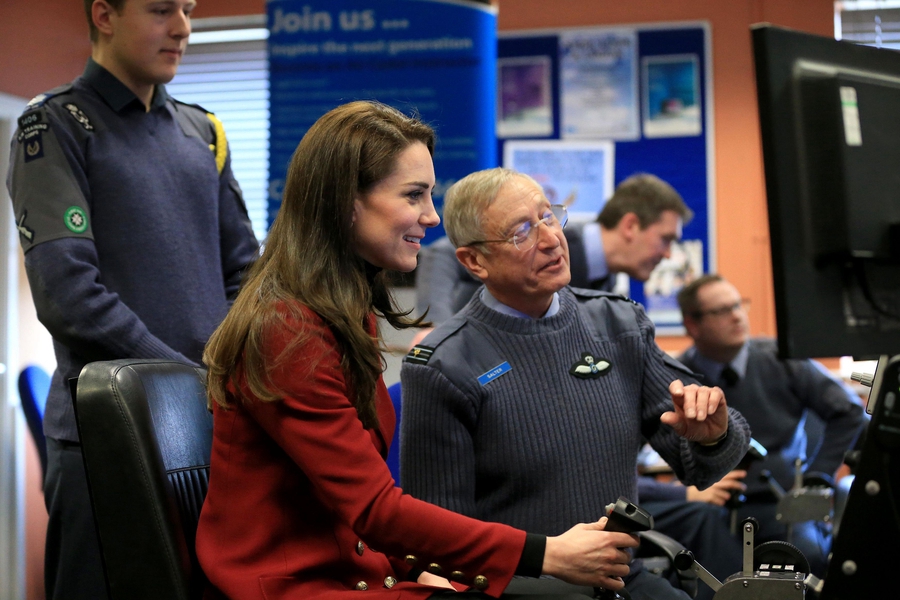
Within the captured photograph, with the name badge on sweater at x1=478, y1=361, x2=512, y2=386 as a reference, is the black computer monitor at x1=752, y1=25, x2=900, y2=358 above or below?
above

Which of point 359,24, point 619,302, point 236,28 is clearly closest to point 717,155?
point 359,24

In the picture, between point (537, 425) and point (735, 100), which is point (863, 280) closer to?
point (537, 425)

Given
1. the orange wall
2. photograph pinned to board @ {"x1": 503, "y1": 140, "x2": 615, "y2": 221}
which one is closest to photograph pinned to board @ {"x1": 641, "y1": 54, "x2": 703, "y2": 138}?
the orange wall

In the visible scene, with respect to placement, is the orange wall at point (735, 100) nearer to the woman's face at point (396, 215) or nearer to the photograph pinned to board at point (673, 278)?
the photograph pinned to board at point (673, 278)

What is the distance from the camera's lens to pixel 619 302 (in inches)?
71.2

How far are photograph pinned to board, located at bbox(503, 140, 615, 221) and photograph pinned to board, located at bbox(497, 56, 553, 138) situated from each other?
0.11m

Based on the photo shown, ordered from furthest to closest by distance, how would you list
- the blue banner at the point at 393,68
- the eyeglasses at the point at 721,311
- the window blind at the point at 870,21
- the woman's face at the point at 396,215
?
the window blind at the point at 870,21 < the blue banner at the point at 393,68 < the eyeglasses at the point at 721,311 < the woman's face at the point at 396,215

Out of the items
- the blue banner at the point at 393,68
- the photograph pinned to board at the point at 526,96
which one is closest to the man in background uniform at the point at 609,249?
the blue banner at the point at 393,68

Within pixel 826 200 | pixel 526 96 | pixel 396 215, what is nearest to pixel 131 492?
pixel 396 215

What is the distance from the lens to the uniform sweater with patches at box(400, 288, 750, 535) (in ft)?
5.27

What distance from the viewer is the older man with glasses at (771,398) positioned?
3.26m

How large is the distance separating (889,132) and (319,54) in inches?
118

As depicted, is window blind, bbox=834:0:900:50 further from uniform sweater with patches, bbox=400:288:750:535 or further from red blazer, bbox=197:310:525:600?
red blazer, bbox=197:310:525:600

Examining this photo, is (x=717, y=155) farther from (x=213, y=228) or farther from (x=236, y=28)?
(x=213, y=228)
